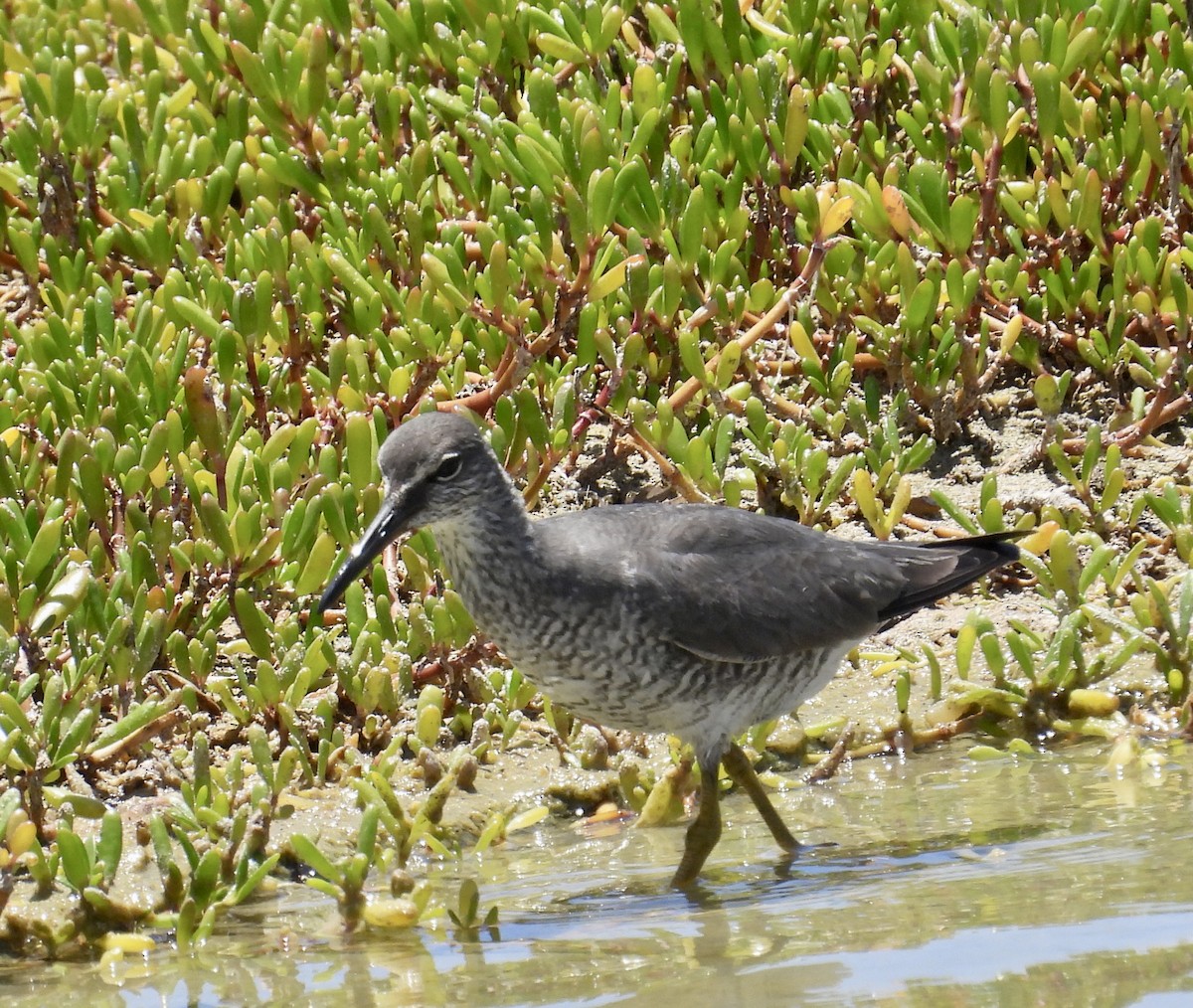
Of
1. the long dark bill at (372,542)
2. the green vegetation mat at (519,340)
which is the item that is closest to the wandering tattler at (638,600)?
the long dark bill at (372,542)

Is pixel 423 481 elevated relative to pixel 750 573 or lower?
elevated

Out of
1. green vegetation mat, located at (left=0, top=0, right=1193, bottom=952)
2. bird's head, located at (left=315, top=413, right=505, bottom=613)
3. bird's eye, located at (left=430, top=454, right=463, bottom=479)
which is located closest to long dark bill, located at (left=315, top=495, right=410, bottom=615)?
bird's head, located at (left=315, top=413, right=505, bottom=613)

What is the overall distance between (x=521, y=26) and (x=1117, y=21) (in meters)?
2.51

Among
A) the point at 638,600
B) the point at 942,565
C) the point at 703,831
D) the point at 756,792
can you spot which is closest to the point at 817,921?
the point at 703,831

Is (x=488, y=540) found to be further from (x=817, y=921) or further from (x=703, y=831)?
(x=817, y=921)

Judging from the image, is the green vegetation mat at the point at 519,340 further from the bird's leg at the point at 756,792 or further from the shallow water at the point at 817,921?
the bird's leg at the point at 756,792

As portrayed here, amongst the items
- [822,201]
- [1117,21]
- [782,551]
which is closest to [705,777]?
[782,551]

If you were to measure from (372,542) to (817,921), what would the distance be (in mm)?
1618

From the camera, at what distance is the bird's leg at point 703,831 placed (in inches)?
183

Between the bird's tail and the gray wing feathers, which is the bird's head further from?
the bird's tail

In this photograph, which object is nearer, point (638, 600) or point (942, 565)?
point (638, 600)

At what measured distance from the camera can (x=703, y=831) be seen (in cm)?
480

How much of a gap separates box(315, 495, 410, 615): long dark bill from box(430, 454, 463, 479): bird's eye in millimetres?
→ 140

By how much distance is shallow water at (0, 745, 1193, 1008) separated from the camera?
3490 mm
